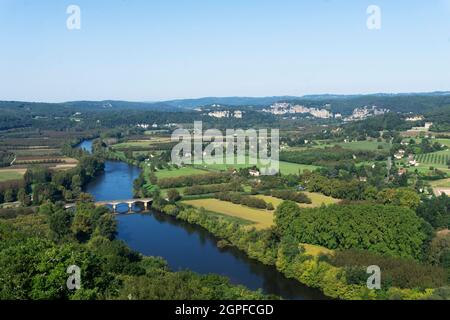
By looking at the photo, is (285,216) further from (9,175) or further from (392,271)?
(9,175)

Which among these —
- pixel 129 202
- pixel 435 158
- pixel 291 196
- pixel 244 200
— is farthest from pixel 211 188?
pixel 435 158

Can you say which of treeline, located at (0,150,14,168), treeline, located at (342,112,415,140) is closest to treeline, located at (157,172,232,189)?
treeline, located at (0,150,14,168)

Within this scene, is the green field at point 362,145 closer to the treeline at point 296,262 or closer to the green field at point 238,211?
the green field at point 238,211

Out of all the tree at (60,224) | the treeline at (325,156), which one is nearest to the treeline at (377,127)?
the treeline at (325,156)

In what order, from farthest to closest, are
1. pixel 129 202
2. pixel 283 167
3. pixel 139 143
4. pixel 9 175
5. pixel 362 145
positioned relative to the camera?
pixel 139 143, pixel 362 145, pixel 283 167, pixel 9 175, pixel 129 202

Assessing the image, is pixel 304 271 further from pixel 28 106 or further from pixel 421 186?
pixel 28 106

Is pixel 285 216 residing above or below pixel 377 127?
below
